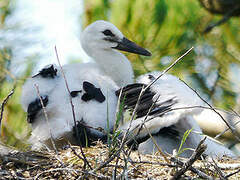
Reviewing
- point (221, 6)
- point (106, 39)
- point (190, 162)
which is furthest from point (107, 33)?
point (190, 162)

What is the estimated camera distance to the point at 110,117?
2893 millimetres

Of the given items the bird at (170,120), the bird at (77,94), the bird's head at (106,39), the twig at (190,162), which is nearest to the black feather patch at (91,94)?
the bird at (77,94)

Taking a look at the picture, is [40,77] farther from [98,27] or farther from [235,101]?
[235,101]

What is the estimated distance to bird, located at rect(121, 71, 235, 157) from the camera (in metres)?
2.63

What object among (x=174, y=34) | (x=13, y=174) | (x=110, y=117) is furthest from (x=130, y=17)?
(x=13, y=174)

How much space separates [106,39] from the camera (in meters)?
3.52

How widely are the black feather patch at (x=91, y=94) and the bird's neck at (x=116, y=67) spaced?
16.4 inches

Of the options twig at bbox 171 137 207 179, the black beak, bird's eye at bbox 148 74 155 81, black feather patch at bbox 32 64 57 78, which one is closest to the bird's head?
the black beak

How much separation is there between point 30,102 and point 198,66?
1696 millimetres

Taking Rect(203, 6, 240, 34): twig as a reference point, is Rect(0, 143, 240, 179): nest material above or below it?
below

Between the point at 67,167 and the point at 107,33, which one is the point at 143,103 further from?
the point at 107,33

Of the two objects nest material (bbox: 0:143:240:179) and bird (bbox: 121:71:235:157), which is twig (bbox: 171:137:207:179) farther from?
bird (bbox: 121:71:235:157)

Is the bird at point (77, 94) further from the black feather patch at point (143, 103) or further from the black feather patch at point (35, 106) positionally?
the black feather patch at point (143, 103)

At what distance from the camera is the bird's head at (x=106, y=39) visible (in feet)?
11.4
